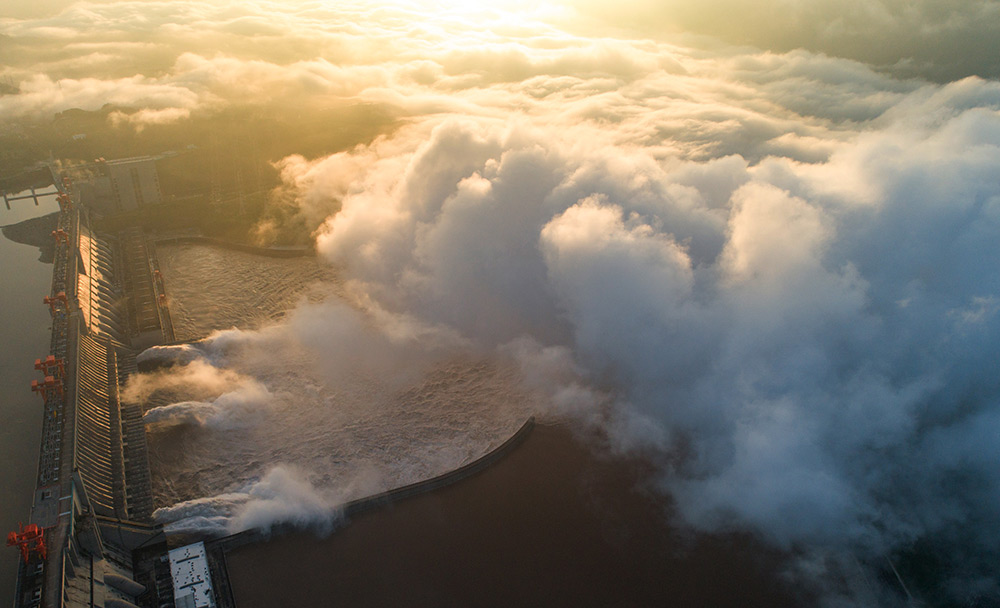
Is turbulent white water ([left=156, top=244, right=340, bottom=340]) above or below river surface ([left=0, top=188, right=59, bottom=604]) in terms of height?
above

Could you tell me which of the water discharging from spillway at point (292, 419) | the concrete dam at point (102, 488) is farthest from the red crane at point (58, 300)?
the water discharging from spillway at point (292, 419)

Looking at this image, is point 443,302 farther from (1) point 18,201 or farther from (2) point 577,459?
(1) point 18,201

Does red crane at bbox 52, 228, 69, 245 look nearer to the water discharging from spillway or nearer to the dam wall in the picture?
the dam wall

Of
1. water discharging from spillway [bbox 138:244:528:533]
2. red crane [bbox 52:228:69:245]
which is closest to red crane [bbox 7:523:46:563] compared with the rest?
water discharging from spillway [bbox 138:244:528:533]

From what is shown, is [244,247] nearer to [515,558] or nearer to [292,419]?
[292,419]

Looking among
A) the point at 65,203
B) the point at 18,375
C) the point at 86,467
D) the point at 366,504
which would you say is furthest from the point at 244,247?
the point at 366,504
